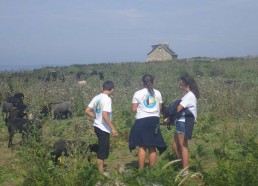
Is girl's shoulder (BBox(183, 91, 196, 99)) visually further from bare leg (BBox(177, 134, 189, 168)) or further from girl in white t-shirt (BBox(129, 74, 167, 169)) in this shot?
bare leg (BBox(177, 134, 189, 168))

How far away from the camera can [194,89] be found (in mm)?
7008

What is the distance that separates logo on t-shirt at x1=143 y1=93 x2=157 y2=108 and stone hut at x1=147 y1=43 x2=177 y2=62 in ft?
153

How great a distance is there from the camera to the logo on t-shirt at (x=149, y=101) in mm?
6969

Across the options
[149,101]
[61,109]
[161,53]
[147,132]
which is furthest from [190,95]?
[161,53]

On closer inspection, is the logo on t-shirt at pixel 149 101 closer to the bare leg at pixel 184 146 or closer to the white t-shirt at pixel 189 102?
the white t-shirt at pixel 189 102

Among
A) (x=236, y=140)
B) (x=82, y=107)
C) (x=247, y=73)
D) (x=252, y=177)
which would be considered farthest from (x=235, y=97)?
(x=247, y=73)

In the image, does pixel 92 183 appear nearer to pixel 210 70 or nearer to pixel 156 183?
pixel 156 183

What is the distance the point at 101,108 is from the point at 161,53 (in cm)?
4777

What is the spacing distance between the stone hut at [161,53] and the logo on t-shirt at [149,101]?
46.6m

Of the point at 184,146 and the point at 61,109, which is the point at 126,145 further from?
the point at 61,109

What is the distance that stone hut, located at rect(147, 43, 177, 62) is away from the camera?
176ft

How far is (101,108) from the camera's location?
6969 mm

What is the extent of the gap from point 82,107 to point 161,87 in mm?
3212

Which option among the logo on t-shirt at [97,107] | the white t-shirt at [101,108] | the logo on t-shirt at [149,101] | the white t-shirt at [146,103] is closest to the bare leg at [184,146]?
the white t-shirt at [146,103]
